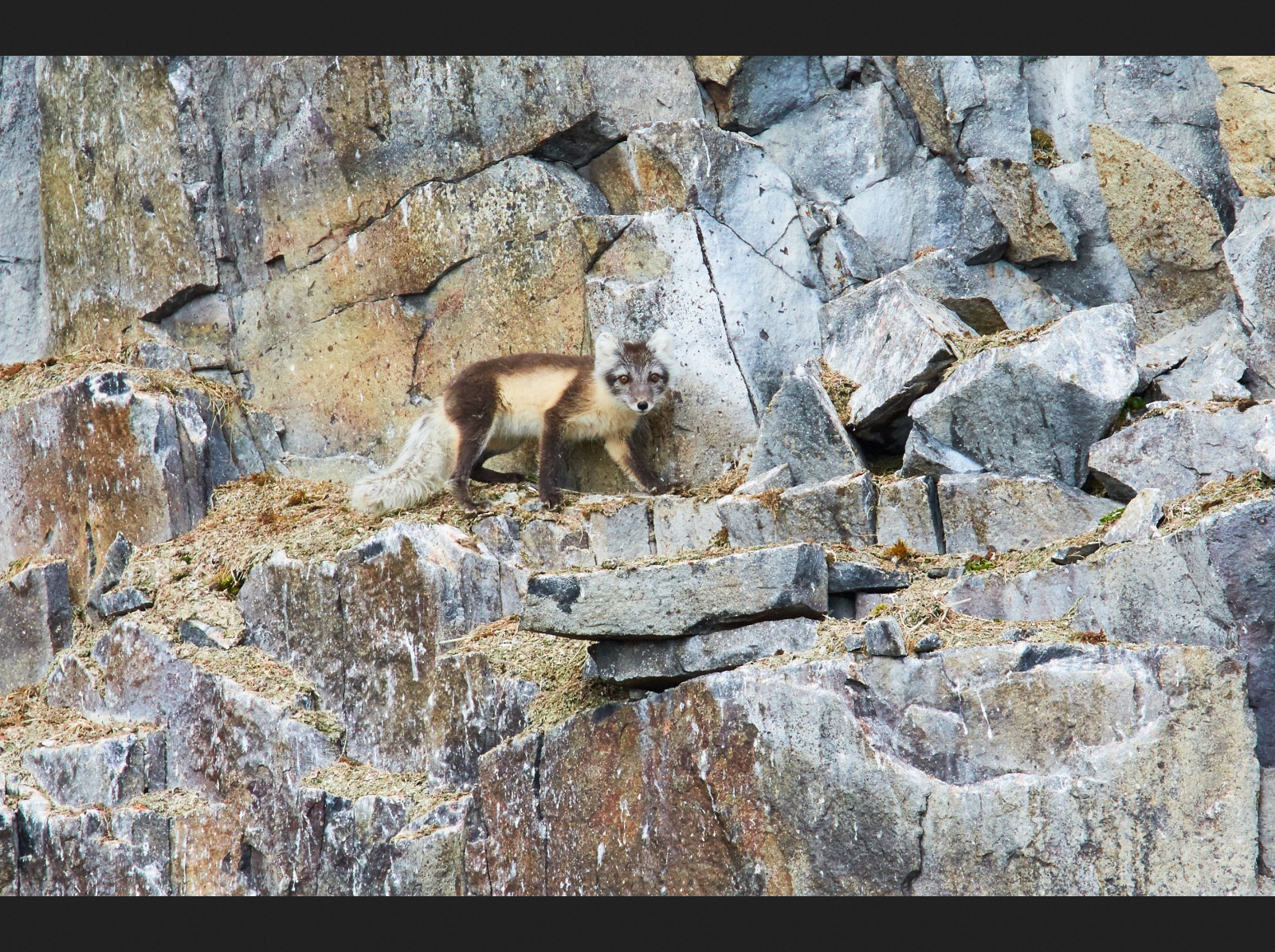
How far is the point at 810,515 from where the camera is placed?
27.5 feet

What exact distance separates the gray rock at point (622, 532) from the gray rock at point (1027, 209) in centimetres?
369

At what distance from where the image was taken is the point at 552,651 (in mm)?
7852

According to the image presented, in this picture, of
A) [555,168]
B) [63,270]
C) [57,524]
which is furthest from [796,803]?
[63,270]

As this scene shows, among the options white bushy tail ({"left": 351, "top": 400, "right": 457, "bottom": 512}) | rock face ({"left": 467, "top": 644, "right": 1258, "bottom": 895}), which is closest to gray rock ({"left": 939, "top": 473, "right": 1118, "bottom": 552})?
rock face ({"left": 467, "top": 644, "right": 1258, "bottom": 895})

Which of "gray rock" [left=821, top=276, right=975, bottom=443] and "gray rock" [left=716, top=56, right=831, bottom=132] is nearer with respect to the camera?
"gray rock" [left=821, top=276, right=975, bottom=443]

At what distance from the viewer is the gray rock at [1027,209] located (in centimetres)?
989

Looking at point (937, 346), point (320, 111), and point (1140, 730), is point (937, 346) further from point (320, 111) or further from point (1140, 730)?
point (320, 111)

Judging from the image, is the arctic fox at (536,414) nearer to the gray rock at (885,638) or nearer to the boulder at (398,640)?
the boulder at (398,640)

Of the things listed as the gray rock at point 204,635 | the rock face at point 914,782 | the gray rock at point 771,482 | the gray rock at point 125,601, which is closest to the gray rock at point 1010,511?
the gray rock at point 771,482

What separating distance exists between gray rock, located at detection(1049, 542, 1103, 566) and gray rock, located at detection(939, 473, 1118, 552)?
0.78 meters

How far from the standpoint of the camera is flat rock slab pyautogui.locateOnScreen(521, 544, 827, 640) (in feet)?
22.2

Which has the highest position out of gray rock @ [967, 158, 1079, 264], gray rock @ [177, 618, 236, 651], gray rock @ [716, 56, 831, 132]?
gray rock @ [716, 56, 831, 132]

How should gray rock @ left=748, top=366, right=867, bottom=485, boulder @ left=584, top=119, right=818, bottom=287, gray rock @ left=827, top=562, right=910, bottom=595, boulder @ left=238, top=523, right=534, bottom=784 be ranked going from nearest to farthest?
gray rock @ left=827, top=562, right=910, bottom=595 → boulder @ left=238, top=523, right=534, bottom=784 → gray rock @ left=748, top=366, right=867, bottom=485 → boulder @ left=584, top=119, right=818, bottom=287

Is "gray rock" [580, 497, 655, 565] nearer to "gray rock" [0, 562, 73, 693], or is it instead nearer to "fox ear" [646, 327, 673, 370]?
"fox ear" [646, 327, 673, 370]
